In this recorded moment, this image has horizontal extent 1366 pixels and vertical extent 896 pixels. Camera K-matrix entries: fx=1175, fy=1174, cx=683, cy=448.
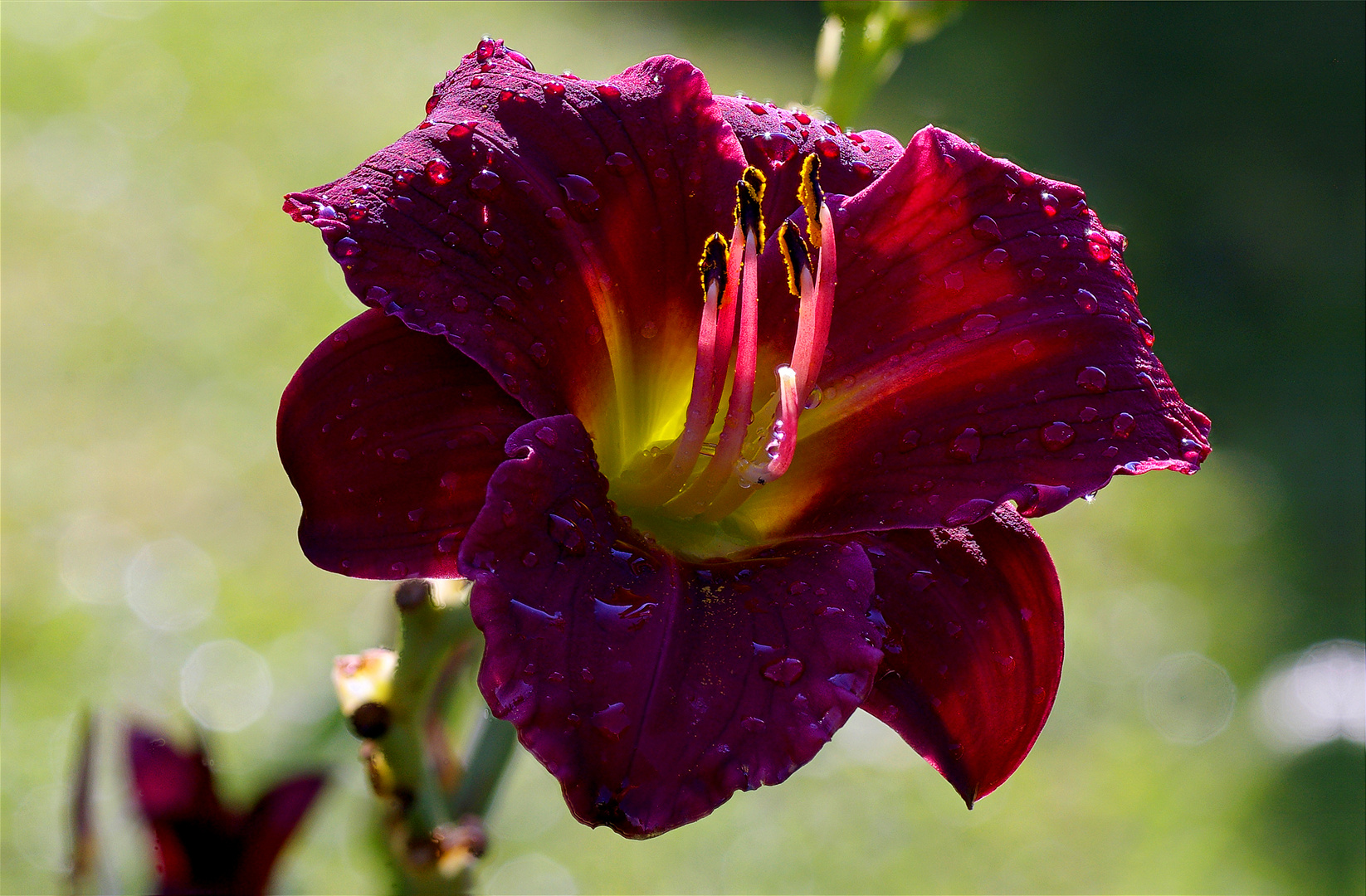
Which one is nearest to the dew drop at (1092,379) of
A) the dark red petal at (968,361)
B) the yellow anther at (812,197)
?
the dark red petal at (968,361)

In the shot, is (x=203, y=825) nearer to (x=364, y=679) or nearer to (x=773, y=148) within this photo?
(x=364, y=679)

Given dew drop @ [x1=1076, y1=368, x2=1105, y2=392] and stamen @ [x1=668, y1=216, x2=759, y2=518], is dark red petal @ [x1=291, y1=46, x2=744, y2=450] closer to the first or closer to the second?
stamen @ [x1=668, y1=216, x2=759, y2=518]

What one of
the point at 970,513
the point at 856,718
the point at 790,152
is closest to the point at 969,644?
the point at 970,513

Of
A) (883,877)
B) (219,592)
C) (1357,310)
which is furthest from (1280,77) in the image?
(219,592)

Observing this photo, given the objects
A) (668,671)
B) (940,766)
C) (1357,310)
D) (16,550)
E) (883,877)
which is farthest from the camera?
(1357,310)

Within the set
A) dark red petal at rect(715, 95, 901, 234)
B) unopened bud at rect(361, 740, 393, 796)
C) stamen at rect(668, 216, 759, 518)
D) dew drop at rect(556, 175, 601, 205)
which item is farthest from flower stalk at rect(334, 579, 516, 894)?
dark red petal at rect(715, 95, 901, 234)

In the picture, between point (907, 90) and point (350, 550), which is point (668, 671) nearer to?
point (350, 550)
